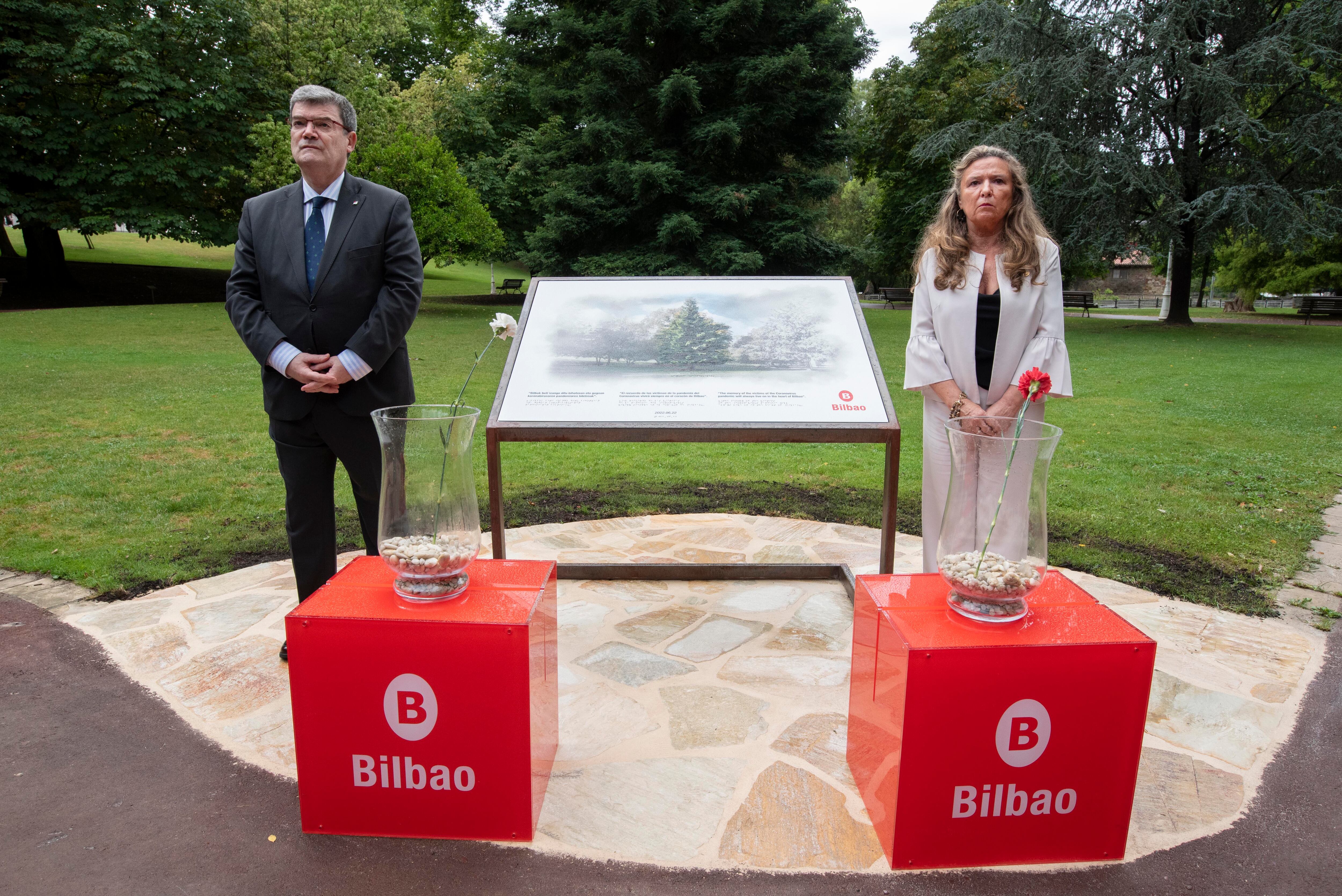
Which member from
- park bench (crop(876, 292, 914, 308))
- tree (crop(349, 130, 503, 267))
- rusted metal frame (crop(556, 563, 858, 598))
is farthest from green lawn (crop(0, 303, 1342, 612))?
park bench (crop(876, 292, 914, 308))

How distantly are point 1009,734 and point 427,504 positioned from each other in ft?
5.32

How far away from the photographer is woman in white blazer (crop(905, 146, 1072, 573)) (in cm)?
300

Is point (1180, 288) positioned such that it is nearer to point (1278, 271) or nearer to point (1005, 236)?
point (1278, 271)

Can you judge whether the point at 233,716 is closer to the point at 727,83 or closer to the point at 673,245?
the point at 673,245

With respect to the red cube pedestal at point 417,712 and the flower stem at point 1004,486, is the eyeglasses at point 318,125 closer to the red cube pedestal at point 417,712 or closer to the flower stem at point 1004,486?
the red cube pedestal at point 417,712

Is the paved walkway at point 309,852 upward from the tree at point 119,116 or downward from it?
downward

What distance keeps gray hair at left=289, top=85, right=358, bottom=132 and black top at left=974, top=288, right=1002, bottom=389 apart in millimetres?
2276

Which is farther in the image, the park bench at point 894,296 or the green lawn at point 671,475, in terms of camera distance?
the park bench at point 894,296

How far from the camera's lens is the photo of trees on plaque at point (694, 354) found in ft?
12.0

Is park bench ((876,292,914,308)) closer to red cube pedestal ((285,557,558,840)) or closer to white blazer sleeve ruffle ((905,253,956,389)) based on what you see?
white blazer sleeve ruffle ((905,253,956,389))

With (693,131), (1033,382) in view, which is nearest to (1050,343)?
(1033,382)

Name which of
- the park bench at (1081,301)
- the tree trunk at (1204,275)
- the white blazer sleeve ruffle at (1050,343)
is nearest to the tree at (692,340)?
the white blazer sleeve ruffle at (1050,343)

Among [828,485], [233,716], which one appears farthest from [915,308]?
[828,485]

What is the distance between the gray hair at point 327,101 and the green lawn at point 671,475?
98.9 inches
